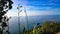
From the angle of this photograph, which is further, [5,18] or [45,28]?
[45,28]

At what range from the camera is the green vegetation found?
10608 mm

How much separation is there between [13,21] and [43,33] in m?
1.11

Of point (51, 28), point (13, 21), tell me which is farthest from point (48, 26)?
point (13, 21)

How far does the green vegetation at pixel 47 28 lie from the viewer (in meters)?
10.6

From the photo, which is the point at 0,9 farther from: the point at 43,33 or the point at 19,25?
the point at 43,33

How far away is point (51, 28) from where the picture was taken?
11.2 meters

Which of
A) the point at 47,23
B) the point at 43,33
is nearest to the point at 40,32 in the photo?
the point at 43,33

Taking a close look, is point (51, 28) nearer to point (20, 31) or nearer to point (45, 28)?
point (45, 28)

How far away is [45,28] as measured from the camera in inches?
436

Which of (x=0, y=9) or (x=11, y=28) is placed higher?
(x=0, y=9)

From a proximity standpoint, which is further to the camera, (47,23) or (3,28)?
(47,23)

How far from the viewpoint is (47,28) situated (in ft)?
36.7

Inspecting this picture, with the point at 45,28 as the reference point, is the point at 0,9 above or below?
above

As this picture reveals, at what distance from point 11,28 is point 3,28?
1.42 feet
